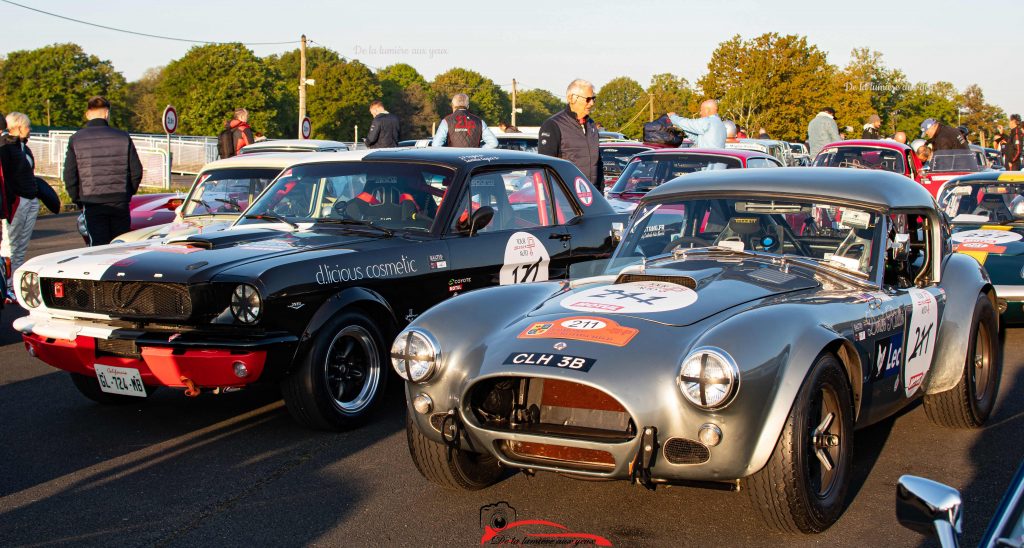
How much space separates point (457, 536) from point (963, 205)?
7711 mm

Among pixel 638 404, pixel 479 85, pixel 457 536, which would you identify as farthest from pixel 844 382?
pixel 479 85

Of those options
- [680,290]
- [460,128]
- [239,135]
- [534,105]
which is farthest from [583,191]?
[534,105]

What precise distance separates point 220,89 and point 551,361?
89.1 m

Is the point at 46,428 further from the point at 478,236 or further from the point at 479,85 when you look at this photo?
the point at 479,85

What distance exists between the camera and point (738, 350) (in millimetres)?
3662

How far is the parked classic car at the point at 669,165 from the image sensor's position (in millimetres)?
11734

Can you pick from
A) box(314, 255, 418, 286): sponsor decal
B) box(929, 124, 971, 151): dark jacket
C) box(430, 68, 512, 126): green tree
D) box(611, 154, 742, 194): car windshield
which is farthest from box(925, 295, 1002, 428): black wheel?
box(430, 68, 512, 126): green tree

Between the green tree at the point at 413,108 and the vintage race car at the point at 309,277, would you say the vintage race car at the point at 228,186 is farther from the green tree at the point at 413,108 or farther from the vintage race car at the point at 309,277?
the green tree at the point at 413,108

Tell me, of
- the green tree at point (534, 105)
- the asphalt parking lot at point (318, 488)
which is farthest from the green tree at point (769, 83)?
the green tree at point (534, 105)

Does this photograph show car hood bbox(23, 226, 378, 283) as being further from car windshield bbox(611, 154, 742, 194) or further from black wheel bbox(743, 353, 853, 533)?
car windshield bbox(611, 154, 742, 194)

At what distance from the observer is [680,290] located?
4.38 meters

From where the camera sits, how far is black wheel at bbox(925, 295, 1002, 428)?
533 centimetres

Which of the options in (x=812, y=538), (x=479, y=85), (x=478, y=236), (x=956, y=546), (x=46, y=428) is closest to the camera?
(x=956, y=546)

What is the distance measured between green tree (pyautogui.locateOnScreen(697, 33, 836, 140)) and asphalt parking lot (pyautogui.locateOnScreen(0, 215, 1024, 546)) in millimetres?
51139
